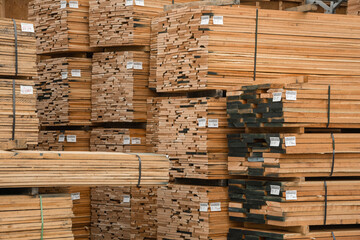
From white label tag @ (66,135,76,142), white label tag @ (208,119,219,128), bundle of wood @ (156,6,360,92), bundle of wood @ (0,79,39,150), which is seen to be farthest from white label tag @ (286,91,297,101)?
white label tag @ (66,135,76,142)

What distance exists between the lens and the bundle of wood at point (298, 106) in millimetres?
7488

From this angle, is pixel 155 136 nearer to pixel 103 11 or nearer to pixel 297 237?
pixel 103 11

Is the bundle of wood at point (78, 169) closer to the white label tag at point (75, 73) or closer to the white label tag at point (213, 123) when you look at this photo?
the white label tag at point (213, 123)

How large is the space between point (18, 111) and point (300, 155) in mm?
3754

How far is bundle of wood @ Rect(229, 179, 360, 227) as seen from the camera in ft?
24.8

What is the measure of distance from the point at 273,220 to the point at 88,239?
4.64 metres

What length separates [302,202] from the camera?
25.1 ft

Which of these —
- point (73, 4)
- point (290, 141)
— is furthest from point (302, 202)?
point (73, 4)

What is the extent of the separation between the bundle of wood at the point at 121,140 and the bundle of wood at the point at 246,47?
5.36 feet

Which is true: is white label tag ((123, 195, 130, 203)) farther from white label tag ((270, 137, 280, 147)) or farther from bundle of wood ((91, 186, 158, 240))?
white label tag ((270, 137, 280, 147))

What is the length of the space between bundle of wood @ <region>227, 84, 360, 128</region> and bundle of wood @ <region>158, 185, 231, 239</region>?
3.78 ft

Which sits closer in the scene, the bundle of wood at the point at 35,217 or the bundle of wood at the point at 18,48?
the bundle of wood at the point at 35,217

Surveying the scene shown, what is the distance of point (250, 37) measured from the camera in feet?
28.0

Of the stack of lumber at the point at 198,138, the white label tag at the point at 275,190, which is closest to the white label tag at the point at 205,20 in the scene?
the stack of lumber at the point at 198,138
